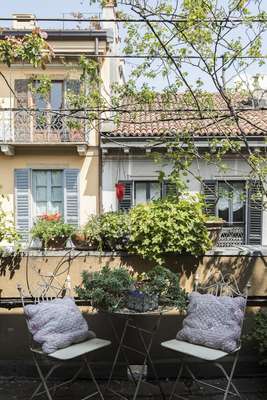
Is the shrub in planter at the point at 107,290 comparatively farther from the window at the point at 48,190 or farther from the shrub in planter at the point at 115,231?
the window at the point at 48,190

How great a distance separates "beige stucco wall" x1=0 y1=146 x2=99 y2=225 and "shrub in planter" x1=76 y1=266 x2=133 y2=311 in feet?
25.7

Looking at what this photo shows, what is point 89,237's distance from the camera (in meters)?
3.76

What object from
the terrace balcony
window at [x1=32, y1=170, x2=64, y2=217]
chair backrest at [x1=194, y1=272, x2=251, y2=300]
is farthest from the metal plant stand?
window at [x1=32, y1=170, x2=64, y2=217]

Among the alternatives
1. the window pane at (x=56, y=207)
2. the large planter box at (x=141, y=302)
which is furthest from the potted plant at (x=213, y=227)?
the window pane at (x=56, y=207)

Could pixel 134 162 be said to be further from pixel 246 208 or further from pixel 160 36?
pixel 160 36

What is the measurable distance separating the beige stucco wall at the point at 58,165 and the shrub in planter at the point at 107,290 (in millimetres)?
7834

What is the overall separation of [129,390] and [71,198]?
26.4ft

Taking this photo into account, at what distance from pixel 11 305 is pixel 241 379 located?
2093 mm

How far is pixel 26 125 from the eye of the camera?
1094 cm

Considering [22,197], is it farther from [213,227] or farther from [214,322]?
[214,322]

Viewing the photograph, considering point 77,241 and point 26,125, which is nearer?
point 77,241

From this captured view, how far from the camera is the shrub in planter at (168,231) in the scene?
354 centimetres

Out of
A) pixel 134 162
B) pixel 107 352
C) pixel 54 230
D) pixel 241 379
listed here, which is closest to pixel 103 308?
pixel 107 352

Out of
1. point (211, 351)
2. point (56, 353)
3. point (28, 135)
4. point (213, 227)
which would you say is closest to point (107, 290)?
point (56, 353)
